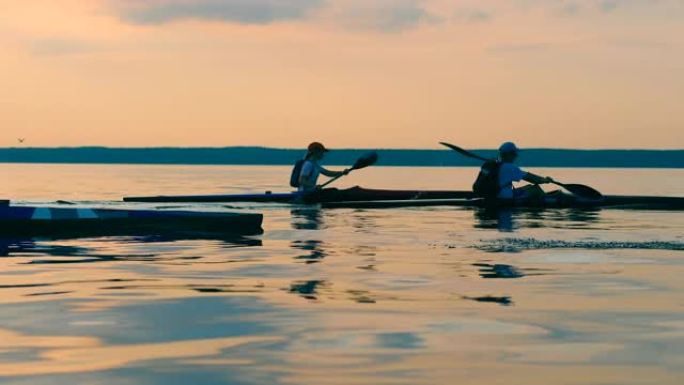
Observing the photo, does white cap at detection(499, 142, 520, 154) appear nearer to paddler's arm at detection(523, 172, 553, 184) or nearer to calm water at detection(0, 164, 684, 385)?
paddler's arm at detection(523, 172, 553, 184)

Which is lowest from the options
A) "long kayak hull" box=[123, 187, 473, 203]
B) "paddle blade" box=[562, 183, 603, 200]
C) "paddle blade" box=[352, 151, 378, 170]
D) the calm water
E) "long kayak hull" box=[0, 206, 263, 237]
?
the calm water

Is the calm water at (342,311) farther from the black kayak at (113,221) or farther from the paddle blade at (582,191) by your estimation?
the paddle blade at (582,191)

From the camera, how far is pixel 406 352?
8.17 meters

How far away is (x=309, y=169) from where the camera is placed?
27.4m

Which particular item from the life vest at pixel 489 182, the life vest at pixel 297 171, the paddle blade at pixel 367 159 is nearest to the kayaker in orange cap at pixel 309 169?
the life vest at pixel 297 171

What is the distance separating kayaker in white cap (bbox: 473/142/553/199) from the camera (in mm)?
24172

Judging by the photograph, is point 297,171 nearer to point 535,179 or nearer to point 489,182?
point 489,182

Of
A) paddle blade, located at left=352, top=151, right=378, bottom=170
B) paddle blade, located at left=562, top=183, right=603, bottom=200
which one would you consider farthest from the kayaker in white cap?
paddle blade, located at left=352, top=151, right=378, bottom=170

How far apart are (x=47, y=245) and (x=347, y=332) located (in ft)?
30.9

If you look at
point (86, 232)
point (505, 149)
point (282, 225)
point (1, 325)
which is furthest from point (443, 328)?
point (505, 149)

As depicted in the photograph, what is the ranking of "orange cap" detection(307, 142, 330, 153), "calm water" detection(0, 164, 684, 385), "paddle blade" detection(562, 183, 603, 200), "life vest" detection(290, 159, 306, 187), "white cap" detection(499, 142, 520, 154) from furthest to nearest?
"life vest" detection(290, 159, 306, 187)
"paddle blade" detection(562, 183, 603, 200)
"orange cap" detection(307, 142, 330, 153)
"white cap" detection(499, 142, 520, 154)
"calm water" detection(0, 164, 684, 385)

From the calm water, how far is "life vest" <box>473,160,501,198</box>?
→ 599cm

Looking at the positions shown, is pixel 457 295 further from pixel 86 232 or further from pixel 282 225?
pixel 282 225

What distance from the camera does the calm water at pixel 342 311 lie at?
759 cm
